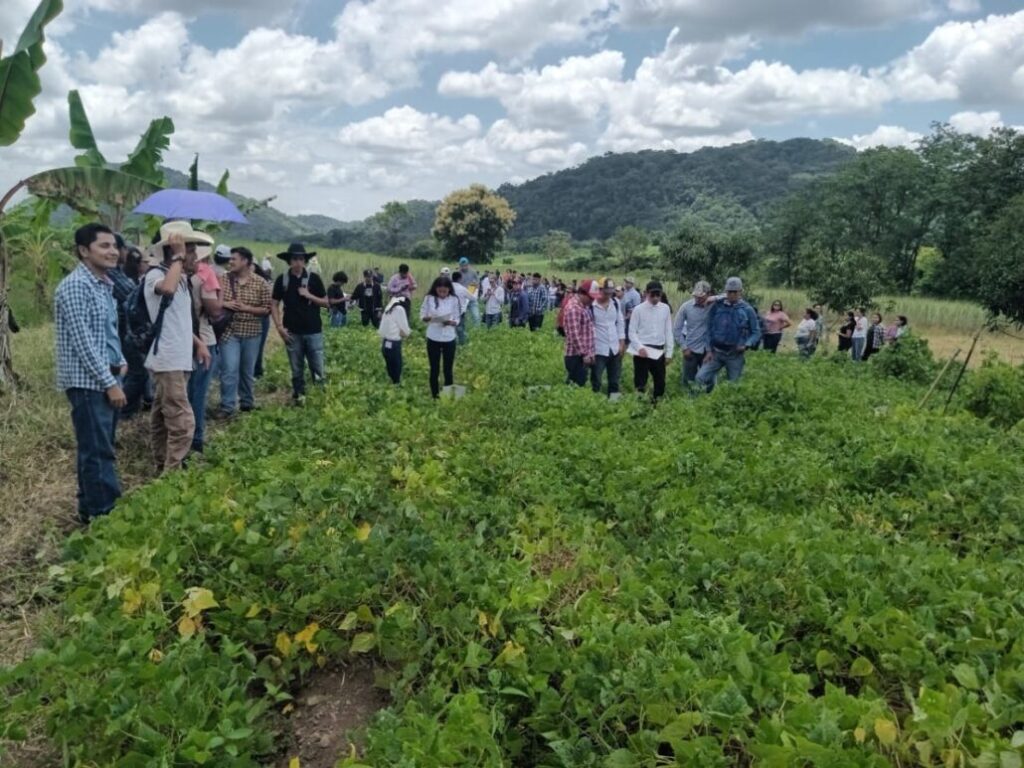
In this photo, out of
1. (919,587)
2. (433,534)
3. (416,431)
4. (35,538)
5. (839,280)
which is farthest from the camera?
(839,280)

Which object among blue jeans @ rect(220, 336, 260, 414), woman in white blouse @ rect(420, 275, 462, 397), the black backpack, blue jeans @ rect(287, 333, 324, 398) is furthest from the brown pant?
woman in white blouse @ rect(420, 275, 462, 397)

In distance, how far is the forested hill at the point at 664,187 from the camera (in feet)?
343

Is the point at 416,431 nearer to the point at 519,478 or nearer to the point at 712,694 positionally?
the point at 519,478

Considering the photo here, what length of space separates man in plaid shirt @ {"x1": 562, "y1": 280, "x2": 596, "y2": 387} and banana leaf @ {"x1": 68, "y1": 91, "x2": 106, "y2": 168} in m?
7.63

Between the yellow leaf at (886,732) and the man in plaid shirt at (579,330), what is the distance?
7409mm

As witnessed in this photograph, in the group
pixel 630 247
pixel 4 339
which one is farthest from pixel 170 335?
pixel 630 247

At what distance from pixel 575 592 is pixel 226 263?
24.9 ft

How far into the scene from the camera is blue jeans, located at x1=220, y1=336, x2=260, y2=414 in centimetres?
827

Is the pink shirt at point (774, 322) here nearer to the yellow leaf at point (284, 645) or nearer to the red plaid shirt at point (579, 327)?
the red plaid shirt at point (579, 327)

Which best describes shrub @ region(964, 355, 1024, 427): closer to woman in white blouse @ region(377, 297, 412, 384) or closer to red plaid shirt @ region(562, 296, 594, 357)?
red plaid shirt @ region(562, 296, 594, 357)

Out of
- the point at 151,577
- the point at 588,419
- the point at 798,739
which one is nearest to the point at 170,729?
the point at 151,577

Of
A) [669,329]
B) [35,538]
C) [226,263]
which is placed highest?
[226,263]

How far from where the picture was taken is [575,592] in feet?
13.1

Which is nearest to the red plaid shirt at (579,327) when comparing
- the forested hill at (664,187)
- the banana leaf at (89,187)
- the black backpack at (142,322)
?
the black backpack at (142,322)
